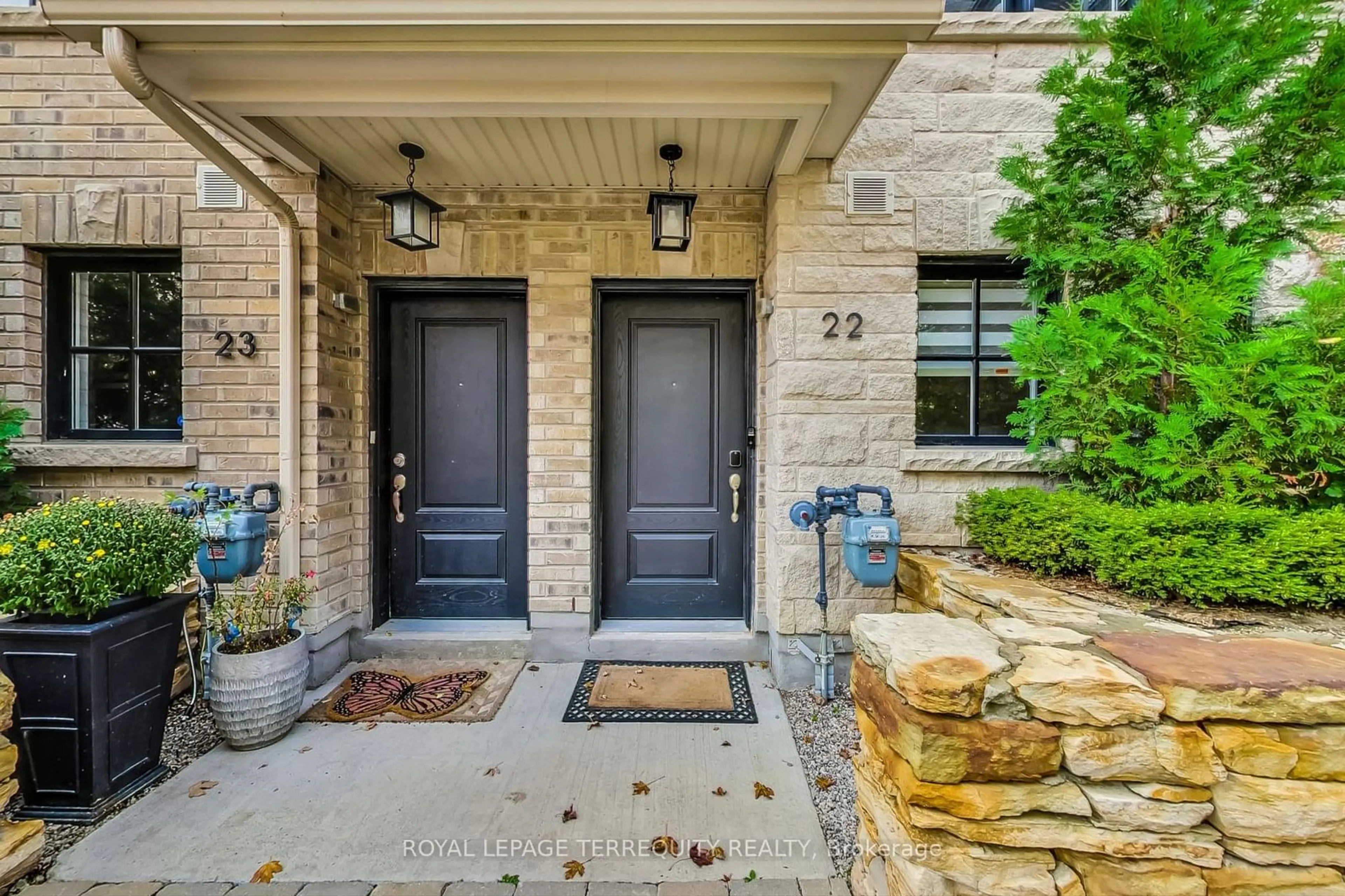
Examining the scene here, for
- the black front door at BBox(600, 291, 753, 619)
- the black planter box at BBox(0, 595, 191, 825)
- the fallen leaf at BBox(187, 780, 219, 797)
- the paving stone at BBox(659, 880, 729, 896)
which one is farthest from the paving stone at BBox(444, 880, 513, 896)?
the black front door at BBox(600, 291, 753, 619)

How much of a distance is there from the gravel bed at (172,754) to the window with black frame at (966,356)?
3615 mm

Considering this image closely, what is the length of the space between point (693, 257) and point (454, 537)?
2.15m

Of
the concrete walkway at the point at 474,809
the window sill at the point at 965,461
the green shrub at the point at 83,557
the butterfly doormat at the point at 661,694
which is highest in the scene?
the window sill at the point at 965,461

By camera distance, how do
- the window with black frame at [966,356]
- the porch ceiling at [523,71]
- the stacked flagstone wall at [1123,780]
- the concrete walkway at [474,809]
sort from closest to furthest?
1. the stacked flagstone wall at [1123,780]
2. the concrete walkway at [474,809]
3. the porch ceiling at [523,71]
4. the window with black frame at [966,356]

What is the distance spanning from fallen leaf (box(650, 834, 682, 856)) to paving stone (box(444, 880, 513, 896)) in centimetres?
25

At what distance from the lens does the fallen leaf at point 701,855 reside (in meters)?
1.76

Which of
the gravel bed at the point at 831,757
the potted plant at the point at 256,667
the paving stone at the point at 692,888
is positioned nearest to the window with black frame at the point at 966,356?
the gravel bed at the point at 831,757

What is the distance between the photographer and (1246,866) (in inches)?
51.4

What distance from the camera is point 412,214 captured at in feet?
8.83

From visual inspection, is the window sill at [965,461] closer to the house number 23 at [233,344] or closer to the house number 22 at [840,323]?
the house number 22 at [840,323]

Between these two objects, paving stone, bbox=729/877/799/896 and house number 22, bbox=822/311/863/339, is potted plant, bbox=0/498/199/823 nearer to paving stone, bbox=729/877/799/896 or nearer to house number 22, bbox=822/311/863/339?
paving stone, bbox=729/877/799/896

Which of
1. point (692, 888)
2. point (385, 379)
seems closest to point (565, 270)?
point (385, 379)

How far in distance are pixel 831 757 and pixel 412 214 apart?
3037mm

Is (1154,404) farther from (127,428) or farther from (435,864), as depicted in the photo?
(127,428)
